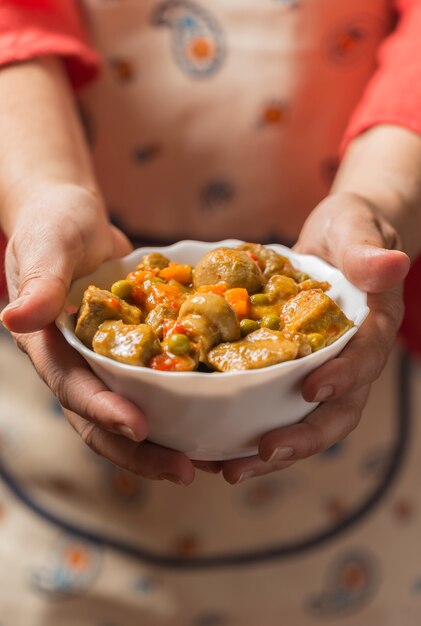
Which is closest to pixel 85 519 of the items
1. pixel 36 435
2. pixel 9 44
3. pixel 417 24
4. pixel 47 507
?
pixel 47 507

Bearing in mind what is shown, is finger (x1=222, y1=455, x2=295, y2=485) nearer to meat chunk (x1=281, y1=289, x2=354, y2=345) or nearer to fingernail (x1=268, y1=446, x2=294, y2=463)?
fingernail (x1=268, y1=446, x2=294, y2=463)

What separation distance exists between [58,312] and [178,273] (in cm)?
22

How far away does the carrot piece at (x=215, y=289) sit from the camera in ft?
3.08

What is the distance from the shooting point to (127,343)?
83cm

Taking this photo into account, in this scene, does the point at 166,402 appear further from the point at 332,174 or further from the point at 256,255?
the point at 332,174

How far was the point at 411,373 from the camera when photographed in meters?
1.47

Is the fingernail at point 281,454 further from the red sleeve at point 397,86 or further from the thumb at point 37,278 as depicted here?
the red sleeve at point 397,86

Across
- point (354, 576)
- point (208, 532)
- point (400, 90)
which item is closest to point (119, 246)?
point (400, 90)

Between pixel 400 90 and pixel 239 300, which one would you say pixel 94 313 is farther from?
pixel 400 90

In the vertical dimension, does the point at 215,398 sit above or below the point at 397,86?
below

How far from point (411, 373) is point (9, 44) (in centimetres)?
94

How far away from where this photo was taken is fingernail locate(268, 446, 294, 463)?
87 cm

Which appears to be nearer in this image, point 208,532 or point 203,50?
point 203,50

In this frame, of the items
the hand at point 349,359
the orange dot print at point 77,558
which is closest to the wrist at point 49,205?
the hand at point 349,359
